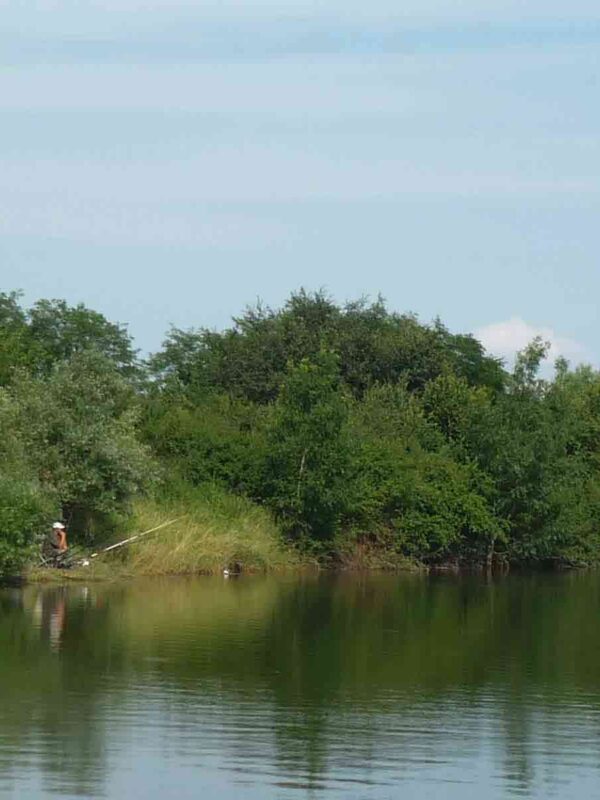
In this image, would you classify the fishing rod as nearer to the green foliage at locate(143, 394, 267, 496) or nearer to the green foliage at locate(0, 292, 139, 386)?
the green foliage at locate(143, 394, 267, 496)

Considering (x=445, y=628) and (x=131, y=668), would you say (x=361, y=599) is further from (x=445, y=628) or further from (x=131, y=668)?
(x=131, y=668)

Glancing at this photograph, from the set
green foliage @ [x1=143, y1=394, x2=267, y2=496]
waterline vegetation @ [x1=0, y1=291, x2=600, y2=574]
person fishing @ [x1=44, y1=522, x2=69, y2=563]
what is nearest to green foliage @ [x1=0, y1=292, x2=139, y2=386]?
waterline vegetation @ [x1=0, y1=291, x2=600, y2=574]

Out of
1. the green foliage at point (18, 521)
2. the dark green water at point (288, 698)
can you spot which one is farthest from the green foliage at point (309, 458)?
the green foliage at point (18, 521)

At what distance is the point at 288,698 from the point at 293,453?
24897 mm

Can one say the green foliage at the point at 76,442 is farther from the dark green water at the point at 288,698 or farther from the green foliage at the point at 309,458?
the green foliage at the point at 309,458

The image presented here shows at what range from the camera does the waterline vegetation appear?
35.9 m

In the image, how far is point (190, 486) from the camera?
42938mm

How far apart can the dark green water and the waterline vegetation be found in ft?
12.4

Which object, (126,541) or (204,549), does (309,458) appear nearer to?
(204,549)

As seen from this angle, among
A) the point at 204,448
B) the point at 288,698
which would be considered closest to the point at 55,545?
the point at 204,448

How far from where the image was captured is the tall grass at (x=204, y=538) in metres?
37.9

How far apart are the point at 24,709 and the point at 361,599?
18.3m

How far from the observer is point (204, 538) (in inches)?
1551

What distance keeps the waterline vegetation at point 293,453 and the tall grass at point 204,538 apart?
0.19ft
